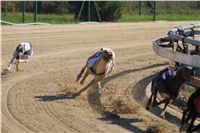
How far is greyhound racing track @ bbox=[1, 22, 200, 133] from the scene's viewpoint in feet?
26.6

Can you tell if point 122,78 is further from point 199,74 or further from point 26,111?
point 26,111

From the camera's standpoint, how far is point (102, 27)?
23234 mm

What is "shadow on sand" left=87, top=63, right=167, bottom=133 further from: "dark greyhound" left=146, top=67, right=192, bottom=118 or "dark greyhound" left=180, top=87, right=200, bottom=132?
"dark greyhound" left=180, top=87, right=200, bottom=132

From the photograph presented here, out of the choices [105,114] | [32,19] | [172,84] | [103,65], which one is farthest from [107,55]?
[32,19]

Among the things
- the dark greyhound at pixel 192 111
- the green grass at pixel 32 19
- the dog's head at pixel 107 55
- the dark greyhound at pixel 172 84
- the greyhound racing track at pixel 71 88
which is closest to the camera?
the dark greyhound at pixel 192 111

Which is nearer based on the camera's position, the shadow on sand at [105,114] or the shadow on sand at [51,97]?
the shadow on sand at [105,114]

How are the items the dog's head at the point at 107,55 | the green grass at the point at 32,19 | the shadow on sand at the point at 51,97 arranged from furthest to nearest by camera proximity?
the green grass at the point at 32,19 < the shadow on sand at the point at 51,97 < the dog's head at the point at 107,55

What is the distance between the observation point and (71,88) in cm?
1064

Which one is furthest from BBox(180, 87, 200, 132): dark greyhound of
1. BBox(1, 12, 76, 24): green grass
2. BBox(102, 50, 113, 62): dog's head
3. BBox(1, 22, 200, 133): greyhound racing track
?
BBox(1, 12, 76, 24): green grass

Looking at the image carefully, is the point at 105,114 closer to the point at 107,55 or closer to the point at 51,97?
the point at 107,55

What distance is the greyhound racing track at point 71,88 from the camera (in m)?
8.10

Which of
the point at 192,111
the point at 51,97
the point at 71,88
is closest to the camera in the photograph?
the point at 192,111

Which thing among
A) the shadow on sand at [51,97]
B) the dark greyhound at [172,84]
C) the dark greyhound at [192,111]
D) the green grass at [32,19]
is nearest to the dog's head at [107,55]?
the shadow on sand at [51,97]

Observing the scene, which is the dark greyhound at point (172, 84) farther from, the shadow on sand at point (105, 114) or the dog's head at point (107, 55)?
the dog's head at point (107, 55)
